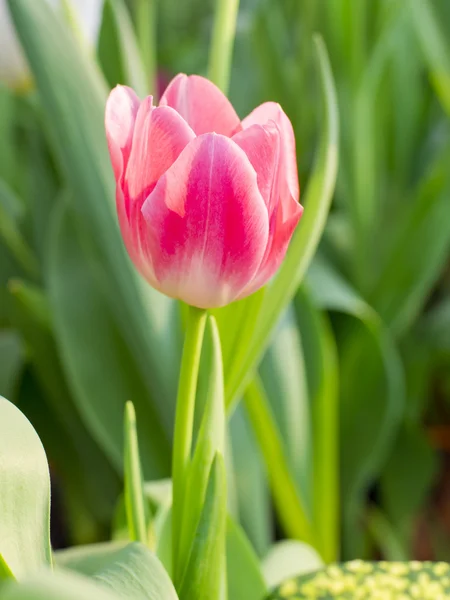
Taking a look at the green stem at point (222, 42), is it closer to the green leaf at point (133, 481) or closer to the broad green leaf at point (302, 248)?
the broad green leaf at point (302, 248)

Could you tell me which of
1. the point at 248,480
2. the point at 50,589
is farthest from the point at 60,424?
the point at 50,589

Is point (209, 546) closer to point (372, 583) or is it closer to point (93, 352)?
point (372, 583)

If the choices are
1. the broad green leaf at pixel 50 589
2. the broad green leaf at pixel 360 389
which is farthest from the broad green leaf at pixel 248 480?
the broad green leaf at pixel 50 589

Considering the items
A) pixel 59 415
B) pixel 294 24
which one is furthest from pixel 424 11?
pixel 59 415

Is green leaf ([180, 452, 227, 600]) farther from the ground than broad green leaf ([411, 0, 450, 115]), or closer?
closer

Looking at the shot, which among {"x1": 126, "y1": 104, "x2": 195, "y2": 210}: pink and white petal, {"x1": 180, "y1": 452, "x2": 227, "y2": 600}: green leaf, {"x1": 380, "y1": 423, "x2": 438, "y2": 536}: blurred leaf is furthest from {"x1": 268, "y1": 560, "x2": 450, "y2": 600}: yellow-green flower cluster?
{"x1": 380, "y1": 423, "x2": 438, "y2": 536}: blurred leaf

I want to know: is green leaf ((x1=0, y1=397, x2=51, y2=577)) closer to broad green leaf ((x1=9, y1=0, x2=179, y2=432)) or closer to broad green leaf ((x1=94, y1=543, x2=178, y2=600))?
broad green leaf ((x1=94, y1=543, x2=178, y2=600))

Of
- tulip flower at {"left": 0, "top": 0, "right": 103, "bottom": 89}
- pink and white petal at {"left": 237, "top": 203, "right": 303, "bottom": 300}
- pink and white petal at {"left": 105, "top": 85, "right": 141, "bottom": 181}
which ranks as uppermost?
tulip flower at {"left": 0, "top": 0, "right": 103, "bottom": 89}

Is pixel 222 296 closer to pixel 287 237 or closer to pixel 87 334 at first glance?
pixel 287 237
